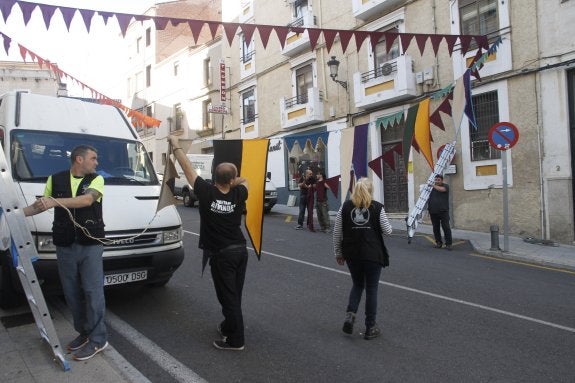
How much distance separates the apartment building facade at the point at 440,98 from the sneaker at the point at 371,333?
13.6 feet

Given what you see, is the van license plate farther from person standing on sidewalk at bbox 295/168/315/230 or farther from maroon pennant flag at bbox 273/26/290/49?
person standing on sidewalk at bbox 295/168/315/230

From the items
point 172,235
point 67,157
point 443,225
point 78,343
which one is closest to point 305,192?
point 443,225

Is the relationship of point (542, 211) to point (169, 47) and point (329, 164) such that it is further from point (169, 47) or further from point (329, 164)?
point (169, 47)

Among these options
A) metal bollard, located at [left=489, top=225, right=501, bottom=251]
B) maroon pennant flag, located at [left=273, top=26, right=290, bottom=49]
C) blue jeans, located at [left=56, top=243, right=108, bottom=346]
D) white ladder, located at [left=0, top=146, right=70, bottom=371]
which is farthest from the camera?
metal bollard, located at [left=489, top=225, right=501, bottom=251]

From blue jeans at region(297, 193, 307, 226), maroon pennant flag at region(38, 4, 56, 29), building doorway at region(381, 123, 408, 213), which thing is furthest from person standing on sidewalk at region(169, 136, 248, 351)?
building doorway at region(381, 123, 408, 213)

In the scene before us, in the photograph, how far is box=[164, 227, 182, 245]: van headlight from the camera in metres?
5.24

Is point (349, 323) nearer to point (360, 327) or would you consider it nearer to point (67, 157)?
point (360, 327)

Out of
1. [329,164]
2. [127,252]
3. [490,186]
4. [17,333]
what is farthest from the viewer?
[329,164]

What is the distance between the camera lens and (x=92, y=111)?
21.1ft

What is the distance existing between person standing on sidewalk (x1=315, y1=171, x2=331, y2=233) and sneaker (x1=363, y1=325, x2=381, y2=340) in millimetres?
8139

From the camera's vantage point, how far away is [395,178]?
16312 mm

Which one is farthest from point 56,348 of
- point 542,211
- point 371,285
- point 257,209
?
point 542,211

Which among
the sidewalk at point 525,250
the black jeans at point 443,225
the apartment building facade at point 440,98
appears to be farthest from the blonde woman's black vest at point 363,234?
the black jeans at point 443,225

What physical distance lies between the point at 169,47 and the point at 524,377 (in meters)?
33.4
